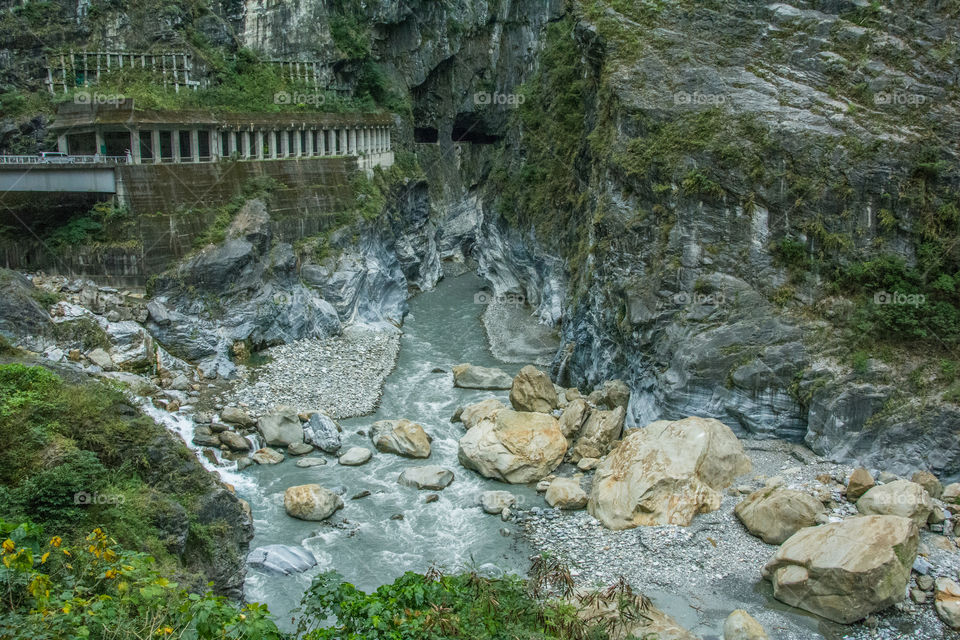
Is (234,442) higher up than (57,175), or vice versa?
(57,175)

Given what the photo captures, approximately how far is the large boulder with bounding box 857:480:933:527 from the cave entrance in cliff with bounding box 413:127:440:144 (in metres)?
45.1

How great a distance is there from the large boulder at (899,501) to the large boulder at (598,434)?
27.4 ft

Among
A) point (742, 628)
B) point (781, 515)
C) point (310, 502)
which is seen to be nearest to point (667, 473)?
point (781, 515)

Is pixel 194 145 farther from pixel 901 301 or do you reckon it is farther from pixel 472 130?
pixel 901 301

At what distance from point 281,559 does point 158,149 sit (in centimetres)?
2248

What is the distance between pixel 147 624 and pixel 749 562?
15.4 m

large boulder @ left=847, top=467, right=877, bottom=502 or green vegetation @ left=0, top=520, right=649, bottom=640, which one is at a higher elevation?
green vegetation @ left=0, top=520, right=649, bottom=640

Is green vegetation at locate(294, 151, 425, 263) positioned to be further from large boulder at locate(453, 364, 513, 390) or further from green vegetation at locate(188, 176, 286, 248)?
large boulder at locate(453, 364, 513, 390)

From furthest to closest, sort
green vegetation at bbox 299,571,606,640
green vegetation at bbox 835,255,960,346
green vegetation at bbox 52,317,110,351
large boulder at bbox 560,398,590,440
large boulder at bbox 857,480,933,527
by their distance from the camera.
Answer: green vegetation at bbox 52,317,110,351 < large boulder at bbox 560,398,590,440 < green vegetation at bbox 835,255,960,346 < large boulder at bbox 857,480,933,527 < green vegetation at bbox 299,571,606,640

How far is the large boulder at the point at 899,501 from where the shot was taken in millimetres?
20781

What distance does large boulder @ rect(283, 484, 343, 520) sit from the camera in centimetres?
2383

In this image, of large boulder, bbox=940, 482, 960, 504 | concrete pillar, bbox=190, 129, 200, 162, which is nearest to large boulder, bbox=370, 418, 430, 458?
large boulder, bbox=940, 482, 960, 504

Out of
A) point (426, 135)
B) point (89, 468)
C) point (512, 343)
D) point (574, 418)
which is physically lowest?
point (512, 343)

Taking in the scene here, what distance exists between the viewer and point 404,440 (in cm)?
2833
